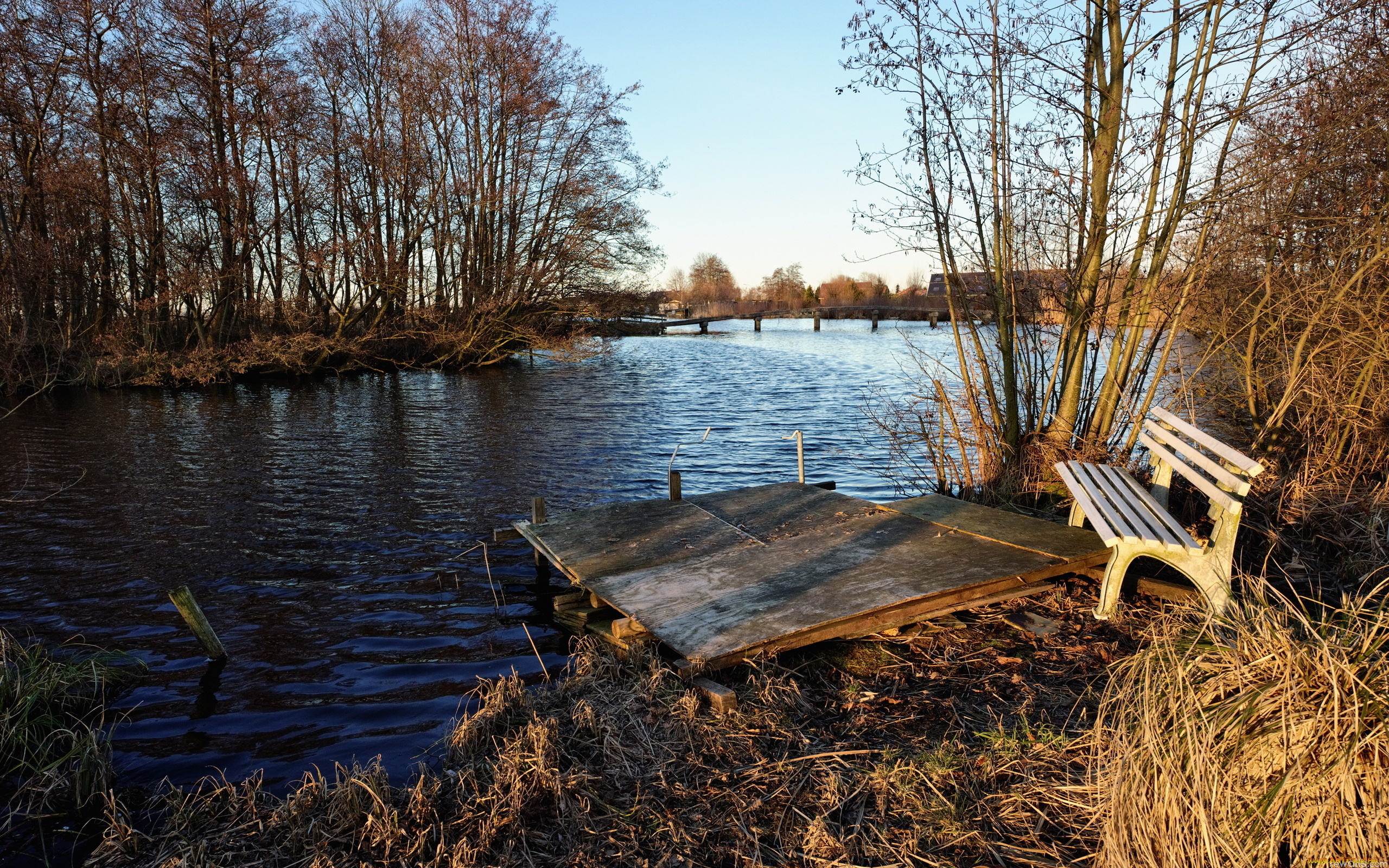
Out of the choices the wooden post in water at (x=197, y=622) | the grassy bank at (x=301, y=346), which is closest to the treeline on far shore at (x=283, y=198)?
the grassy bank at (x=301, y=346)

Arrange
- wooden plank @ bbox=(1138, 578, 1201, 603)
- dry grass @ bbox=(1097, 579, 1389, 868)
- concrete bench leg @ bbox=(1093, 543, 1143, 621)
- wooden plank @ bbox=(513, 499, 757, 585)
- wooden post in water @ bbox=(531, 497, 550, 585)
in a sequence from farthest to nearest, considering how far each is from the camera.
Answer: wooden post in water @ bbox=(531, 497, 550, 585) < wooden plank @ bbox=(513, 499, 757, 585) < wooden plank @ bbox=(1138, 578, 1201, 603) < concrete bench leg @ bbox=(1093, 543, 1143, 621) < dry grass @ bbox=(1097, 579, 1389, 868)

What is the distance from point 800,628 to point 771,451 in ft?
33.5

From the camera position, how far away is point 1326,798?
7.61ft

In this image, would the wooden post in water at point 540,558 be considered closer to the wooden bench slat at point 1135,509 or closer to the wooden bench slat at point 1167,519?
the wooden bench slat at point 1135,509

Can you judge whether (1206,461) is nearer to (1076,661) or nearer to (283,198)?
(1076,661)

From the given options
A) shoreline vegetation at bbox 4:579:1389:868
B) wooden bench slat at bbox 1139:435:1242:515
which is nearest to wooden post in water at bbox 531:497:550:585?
shoreline vegetation at bbox 4:579:1389:868

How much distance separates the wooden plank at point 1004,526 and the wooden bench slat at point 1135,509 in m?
0.42

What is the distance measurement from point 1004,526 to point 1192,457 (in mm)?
1669

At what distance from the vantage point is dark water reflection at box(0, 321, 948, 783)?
554cm

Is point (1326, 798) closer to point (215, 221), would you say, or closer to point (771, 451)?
point (771, 451)

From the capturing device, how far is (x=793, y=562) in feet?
20.5

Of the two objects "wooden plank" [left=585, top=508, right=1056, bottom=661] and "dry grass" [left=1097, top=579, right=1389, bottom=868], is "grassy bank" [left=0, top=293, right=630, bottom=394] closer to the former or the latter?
"wooden plank" [left=585, top=508, right=1056, bottom=661]

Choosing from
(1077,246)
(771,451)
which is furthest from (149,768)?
(771,451)

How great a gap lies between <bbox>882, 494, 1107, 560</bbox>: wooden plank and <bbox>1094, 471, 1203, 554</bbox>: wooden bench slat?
0.47 meters
